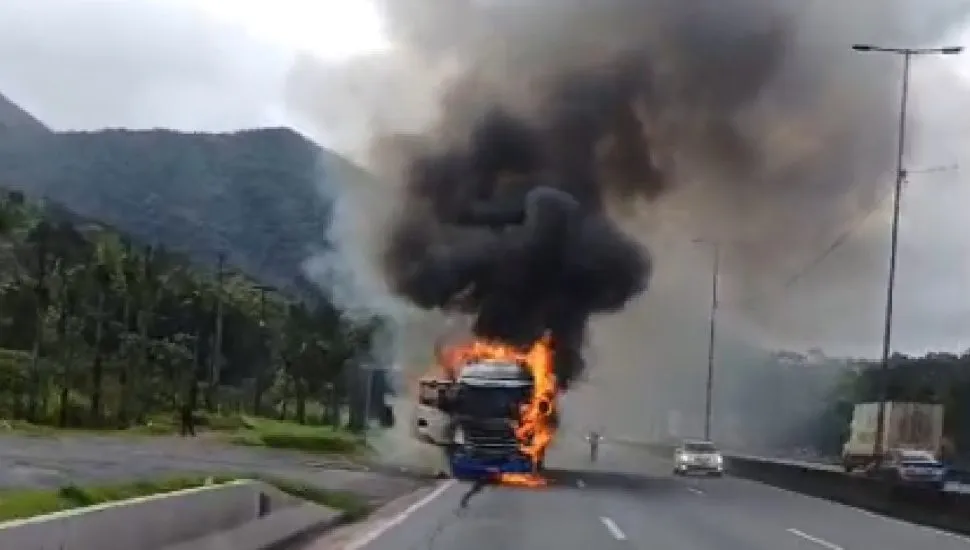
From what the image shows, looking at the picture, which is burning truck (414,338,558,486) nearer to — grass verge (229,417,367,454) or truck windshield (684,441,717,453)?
grass verge (229,417,367,454)

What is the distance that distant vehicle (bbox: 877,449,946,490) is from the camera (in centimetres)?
Result: 4572

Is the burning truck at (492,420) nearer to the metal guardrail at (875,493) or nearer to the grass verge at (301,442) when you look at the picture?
the metal guardrail at (875,493)

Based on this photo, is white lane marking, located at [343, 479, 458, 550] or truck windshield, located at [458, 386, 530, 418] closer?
white lane marking, located at [343, 479, 458, 550]

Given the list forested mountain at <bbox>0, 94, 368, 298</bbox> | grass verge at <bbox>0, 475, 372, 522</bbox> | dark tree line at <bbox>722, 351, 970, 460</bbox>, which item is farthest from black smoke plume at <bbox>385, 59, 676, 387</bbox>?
forested mountain at <bbox>0, 94, 368, 298</bbox>

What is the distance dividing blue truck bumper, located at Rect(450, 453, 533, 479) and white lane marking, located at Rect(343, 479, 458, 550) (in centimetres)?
408

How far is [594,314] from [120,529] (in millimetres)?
34121

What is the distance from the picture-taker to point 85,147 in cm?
18162

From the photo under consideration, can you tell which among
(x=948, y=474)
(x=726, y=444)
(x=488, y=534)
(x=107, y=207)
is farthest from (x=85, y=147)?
(x=488, y=534)

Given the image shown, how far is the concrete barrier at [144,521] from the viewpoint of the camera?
9148 millimetres

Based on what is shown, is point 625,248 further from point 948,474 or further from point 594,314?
point 948,474

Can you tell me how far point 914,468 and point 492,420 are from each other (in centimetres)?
1854

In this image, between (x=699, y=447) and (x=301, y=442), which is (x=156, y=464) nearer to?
(x=301, y=442)

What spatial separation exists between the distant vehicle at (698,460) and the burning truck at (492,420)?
1198 centimetres

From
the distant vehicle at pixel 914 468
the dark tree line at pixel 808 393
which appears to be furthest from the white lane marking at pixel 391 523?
the dark tree line at pixel 808 393
